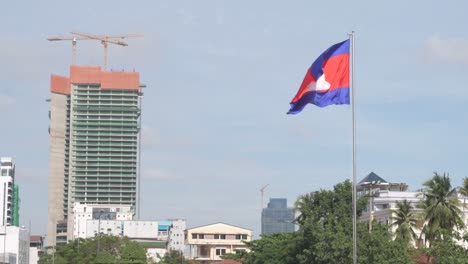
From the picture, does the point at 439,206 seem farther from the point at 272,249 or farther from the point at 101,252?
the point at 101,252

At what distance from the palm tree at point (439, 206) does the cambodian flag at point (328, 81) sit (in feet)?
189

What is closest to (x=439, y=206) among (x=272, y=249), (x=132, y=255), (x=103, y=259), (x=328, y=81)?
(x=272, y=249)

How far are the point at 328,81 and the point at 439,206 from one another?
2323 inches

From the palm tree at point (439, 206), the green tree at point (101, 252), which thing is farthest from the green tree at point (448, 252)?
the green tree at point (101, 252)

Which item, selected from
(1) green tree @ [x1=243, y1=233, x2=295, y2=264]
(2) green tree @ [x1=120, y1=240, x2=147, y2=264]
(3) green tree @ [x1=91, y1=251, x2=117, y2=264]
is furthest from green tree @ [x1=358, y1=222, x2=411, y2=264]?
(2) green tree @ [x1=120, y1=240, x2=147, y2=264]

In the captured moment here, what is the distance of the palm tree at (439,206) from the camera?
314 feet

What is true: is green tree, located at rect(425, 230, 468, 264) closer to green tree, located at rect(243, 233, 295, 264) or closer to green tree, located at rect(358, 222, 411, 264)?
green tree, located at rect(358, 222, 411, 264)

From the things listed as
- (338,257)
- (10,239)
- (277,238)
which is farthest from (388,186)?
(338,257)

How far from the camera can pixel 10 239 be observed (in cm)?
19575

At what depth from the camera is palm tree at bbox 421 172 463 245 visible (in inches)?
3770

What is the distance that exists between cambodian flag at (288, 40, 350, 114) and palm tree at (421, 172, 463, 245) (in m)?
57.5

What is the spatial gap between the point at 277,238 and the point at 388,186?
49194 millimetres

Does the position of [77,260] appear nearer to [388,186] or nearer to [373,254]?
[388,186]

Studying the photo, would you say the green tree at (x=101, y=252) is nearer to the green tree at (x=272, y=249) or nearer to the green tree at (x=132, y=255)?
the green tree at (x=132, y=255)
